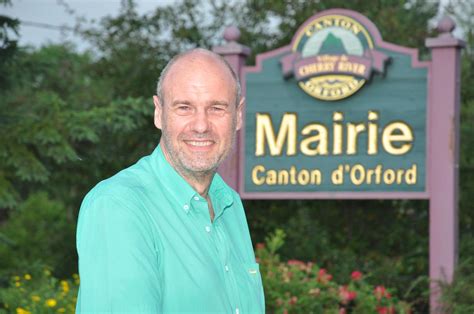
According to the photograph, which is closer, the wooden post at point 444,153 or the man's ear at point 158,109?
the man's ear at point 158,109

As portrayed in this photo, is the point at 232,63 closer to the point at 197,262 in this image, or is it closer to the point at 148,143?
the point at 148,143

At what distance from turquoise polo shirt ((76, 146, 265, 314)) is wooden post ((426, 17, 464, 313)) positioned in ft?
24.6

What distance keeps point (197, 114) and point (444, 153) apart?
771cm

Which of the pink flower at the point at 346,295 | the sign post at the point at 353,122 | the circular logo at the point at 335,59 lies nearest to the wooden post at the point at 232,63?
the sign post at the point at 353,122

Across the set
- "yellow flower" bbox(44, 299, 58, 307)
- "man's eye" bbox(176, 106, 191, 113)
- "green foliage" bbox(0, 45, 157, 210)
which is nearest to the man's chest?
"man's eye" bbox(176, 106, 191, 113)

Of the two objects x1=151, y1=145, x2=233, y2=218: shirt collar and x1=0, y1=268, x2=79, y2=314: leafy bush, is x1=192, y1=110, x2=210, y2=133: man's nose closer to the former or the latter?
x1=151, y1=145, x2=233, y2=218: shirt collar

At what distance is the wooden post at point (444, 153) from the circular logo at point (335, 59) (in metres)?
0.77

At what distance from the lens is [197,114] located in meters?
2.48

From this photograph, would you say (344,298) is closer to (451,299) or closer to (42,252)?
(451,299)

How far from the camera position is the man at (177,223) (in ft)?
7.08

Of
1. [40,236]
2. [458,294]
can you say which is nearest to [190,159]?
[458,294]

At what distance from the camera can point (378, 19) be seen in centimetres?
1395

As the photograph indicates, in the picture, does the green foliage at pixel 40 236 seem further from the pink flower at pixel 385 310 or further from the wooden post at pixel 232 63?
the pink flower at pixel 385 310

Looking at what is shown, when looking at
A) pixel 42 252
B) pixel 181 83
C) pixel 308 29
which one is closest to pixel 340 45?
pixel 308 29
